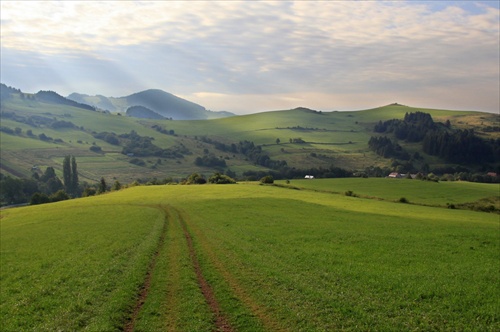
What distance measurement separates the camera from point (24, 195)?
16750 cm

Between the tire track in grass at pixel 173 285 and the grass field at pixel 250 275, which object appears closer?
the tire track in grass at pixel 173 285

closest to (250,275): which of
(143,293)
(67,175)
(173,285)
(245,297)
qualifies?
(245,297)

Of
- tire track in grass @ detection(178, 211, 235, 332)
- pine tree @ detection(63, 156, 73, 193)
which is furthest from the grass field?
pine tree @ detection(63, 156, 73, 193)

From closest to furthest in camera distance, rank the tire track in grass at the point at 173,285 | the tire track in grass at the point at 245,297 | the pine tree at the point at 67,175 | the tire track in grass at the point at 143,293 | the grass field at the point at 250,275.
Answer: the tire track in grass at the point at 245,297, the tire track in grass at the point at 143,293, the tire track in grass at the point at 173,285, the grass field at the point at 250,275, the pine tree at the point at 67,175

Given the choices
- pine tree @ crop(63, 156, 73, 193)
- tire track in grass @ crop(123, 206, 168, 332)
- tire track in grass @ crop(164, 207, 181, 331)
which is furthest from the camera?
pine tree @ crop(63, 156, 73, 193)

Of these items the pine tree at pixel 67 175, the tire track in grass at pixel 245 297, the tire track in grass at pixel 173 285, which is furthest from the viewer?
the pine tree at pixel 67 175

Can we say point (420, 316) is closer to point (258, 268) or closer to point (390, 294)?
point (390, 294)

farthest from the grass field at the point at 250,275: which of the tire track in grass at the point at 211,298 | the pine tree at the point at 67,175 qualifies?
the pine tree at the point at 67,175

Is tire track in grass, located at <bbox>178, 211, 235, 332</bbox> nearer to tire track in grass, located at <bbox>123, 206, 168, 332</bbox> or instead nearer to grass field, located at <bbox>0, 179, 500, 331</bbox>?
grass field, located at <bbox>0, 179, 500, 331</bbox>

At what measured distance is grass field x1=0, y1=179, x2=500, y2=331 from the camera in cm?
1966

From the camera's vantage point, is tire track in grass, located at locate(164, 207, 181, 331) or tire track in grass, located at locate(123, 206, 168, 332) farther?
tire track in grass, located at locate(164, 207, 181, 331)

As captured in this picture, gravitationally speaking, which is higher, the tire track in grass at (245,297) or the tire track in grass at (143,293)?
the tire track in grass at (245,297)

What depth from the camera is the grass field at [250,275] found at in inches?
774

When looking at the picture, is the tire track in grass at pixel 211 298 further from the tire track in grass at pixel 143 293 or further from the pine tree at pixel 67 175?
the pine tree at pixel 67 175
